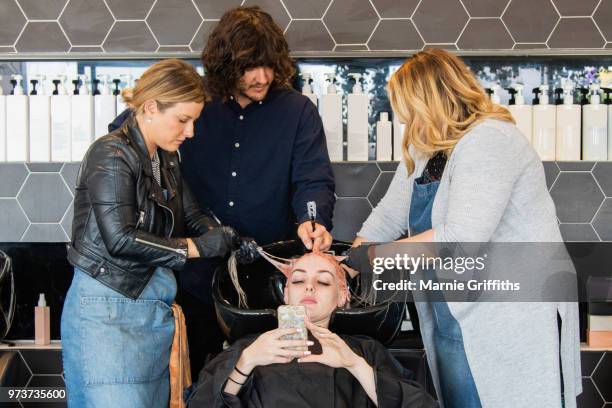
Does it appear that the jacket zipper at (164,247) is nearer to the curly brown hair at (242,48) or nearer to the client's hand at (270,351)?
the client's hand at (270,351)

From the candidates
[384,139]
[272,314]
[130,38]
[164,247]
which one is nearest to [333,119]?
[384,139]

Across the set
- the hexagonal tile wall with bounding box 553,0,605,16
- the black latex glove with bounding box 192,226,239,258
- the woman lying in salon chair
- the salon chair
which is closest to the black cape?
the woman lying in salon chair

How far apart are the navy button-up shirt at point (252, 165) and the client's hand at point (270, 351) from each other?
69cm

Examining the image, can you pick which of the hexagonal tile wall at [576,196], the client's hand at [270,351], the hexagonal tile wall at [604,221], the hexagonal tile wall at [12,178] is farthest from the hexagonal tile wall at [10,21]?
the hexagonal tile wall at [604,221]

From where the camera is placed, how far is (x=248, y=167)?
279 centimetres

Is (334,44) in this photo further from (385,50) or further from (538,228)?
(538,228)

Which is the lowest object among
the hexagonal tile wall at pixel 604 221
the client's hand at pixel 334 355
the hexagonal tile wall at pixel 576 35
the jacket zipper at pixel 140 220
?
the client's hand at pixel 334 355

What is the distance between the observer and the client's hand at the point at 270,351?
2.06 metres

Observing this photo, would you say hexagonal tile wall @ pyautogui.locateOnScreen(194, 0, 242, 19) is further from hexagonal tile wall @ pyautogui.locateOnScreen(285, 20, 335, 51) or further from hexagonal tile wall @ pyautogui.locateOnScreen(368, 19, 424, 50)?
hexagonal tile wall @ pyautogui.locateOnScreen(368, 19, 424, 50)

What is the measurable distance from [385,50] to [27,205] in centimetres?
163

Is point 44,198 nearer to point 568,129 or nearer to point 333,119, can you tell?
point 333,119

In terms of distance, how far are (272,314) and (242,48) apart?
2.97 ft

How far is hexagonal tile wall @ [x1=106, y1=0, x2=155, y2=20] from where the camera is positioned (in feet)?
10.6

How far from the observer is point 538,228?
2.01 metres
